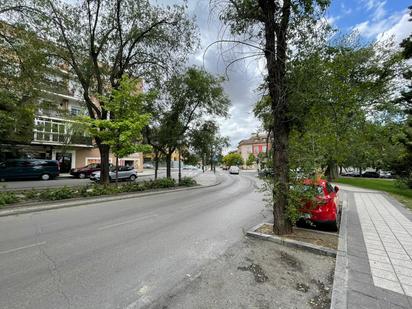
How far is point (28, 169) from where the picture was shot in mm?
19500

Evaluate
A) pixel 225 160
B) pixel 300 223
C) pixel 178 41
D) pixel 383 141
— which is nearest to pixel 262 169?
pixel 300 223

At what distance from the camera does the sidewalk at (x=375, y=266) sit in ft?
10.0

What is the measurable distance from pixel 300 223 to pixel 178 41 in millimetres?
13300

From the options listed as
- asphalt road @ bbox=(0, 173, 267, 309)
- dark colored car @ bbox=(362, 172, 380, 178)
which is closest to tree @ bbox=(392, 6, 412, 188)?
asphalt road @ bbox=(0, 173, 267, 309)

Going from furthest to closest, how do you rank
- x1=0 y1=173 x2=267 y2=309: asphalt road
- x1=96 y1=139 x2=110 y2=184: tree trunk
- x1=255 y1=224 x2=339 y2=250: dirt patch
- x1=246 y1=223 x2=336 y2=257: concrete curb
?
x1=96 y1=139 x2=110 y2=184: tree trunk < x1=255 y1=224 x2=339 y2=250: dirt patch < x1=246 y1=223 x2=336 y2=257: concrete curb < x1=0 y1=173 x2=267 y2=309: asphalt road

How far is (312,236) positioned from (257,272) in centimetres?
270

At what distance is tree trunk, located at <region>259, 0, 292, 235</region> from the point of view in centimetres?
559

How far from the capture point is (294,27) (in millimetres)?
5941

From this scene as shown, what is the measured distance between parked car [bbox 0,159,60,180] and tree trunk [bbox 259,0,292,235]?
21870 millimetres

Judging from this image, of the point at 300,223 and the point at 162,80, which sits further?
the point at 162,80

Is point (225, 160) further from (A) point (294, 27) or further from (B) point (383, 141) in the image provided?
(A) point (294, 27)

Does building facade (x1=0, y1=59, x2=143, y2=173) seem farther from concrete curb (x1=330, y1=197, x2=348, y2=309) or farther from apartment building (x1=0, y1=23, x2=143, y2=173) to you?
concrete curb (x1=330, y1=197, x2=348, y2=309)

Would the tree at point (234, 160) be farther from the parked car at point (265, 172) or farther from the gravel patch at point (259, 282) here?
the gravel patch at point (259, 282)

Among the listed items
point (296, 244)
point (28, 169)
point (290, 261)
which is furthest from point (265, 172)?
point (28, 169)
